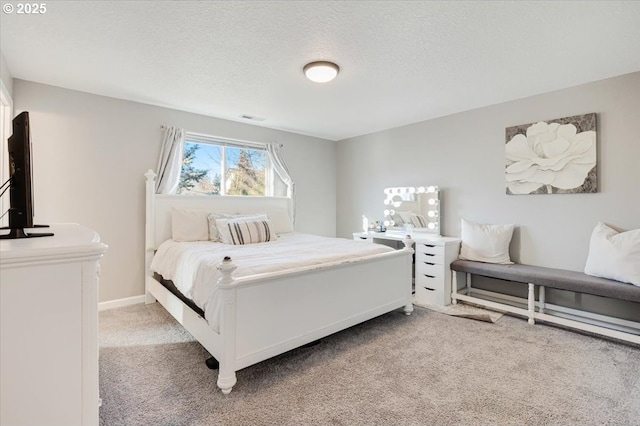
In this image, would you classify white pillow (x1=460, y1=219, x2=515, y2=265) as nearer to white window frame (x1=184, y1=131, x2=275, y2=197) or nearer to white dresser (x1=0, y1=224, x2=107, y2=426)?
white window frame (x1=184, y1=131, x2=275, y2=197)

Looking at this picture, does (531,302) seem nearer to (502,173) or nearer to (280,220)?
(502,173)

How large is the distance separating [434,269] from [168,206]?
3.29 m

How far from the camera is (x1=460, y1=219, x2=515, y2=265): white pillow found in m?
3.38

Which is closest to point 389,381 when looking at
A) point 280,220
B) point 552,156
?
point 280,220

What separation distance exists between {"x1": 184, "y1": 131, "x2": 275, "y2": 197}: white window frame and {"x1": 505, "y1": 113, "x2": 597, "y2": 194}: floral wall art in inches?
128

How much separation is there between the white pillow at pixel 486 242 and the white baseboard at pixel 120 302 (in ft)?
12.8

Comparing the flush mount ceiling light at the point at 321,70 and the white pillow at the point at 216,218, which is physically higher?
the flush mount ceiling light at the point at 321,70

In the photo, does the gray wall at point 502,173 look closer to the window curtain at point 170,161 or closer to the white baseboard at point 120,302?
the window curtain at point 170,161

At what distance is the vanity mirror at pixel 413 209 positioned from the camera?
412 cm

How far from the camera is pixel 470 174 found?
12.6 feet

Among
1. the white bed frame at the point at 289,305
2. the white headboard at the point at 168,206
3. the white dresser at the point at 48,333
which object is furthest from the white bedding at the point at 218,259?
the white dresser at the point at 48,333

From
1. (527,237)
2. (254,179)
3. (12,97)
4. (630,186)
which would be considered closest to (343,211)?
(254,179)

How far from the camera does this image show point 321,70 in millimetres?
2555

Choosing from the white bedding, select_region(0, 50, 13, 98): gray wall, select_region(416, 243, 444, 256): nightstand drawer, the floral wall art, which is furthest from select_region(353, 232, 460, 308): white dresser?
select_region(0, 50, 13, 98): gray wall
